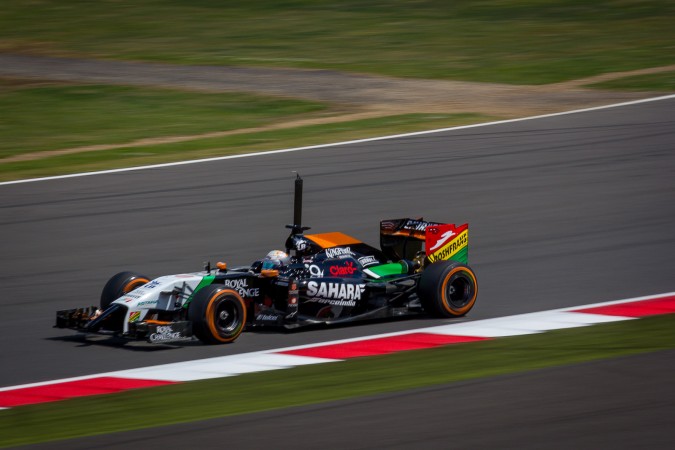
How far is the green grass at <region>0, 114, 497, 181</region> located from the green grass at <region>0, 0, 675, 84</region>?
4664mm

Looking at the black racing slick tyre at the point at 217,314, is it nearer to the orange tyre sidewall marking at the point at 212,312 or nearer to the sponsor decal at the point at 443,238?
the orange tyre sidewall marking at the point at 212,312

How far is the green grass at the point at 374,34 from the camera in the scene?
28.1 meters

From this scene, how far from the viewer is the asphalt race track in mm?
11734

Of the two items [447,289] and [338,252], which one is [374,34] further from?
[447,289]

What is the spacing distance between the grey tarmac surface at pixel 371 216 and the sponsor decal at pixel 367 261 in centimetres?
62

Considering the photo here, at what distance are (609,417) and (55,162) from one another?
14152 millimetres

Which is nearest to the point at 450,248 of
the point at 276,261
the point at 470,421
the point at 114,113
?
the point at 276,261

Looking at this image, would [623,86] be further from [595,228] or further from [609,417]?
[609,417]

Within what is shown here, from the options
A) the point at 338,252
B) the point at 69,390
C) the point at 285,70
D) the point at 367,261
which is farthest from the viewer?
the point at 285,70

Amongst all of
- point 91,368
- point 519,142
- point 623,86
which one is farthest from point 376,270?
point 623,86

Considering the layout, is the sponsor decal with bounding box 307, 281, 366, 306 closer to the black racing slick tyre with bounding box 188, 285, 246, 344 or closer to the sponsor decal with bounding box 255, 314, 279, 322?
the sponsor decal with bounding box 255, 314, 279, 322

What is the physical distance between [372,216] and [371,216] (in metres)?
0.01

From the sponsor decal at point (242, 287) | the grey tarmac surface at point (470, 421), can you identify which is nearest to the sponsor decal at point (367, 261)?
the sponsor decal at point (242, 287)

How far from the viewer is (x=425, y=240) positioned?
11.6 meters
